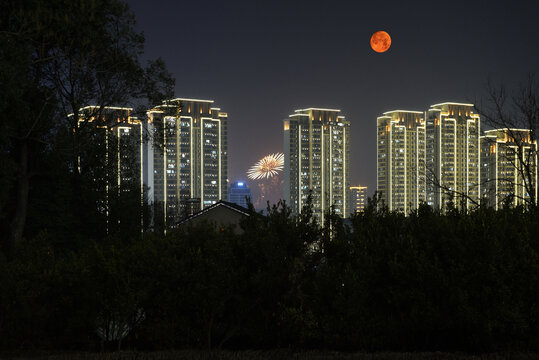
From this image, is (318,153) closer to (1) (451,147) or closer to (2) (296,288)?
(1) (451,147)

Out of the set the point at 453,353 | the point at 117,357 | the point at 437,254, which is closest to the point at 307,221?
the point at 437,254

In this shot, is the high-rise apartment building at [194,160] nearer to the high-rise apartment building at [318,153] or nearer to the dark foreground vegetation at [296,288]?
the high-rise apartment building at [318,153]

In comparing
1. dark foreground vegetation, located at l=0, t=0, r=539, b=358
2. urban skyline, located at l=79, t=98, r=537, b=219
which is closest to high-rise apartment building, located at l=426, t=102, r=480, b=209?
urban skyline, located at l=79, t=98, r=537, b=219

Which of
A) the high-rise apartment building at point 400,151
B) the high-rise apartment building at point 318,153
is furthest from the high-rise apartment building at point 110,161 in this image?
the high-rise apartment building at point 400,151

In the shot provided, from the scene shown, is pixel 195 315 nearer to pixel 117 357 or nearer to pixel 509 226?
pixel 117 357

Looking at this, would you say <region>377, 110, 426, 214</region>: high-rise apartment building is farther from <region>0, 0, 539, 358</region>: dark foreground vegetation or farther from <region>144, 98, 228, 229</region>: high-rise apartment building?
<region>0, 0, 539, 358</region>: dark foreground vegetation

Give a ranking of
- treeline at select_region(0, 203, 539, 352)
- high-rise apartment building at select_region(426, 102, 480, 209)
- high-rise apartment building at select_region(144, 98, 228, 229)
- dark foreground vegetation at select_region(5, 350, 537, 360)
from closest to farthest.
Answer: dark foreground vegetation at select_region(5, 350, 537, 360) → treeline at select_region(0, 203, 539, 352) → high-rise apartment building at select_region(426, 102, 480, 209) → high-rise apartment building at select_region(144, 98, 228, 229)
